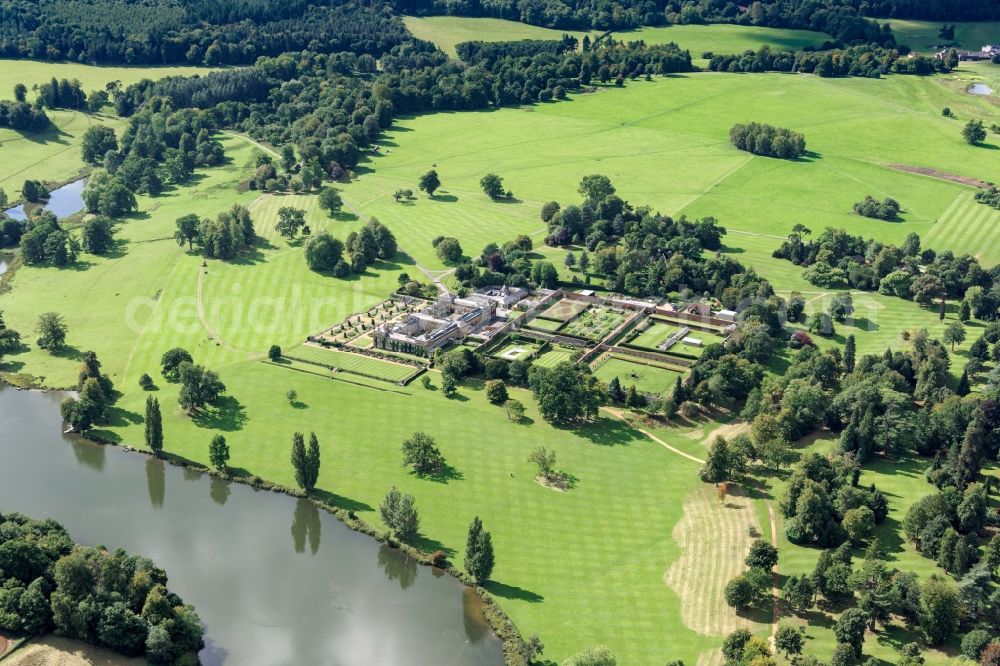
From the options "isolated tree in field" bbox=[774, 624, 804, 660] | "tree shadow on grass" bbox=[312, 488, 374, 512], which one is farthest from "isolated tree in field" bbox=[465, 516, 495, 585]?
"isolated tree in field" bbox=[774, 624, 804, 660]

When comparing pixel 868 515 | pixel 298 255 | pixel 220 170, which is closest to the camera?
pixel 868 515


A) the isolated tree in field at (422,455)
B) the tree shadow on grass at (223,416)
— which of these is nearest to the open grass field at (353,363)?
the tree shadow on grass at (223,416)

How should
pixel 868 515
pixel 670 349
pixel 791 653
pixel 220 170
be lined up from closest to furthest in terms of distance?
pixel 791 653, pixel 868 515, pixel 670 349, pixel 220 170

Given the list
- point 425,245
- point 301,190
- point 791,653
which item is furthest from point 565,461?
point 301,190

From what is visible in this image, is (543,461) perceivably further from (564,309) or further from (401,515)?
(564,309)

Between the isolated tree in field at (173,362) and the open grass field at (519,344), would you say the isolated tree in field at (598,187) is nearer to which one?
the open grass field at (519,344)

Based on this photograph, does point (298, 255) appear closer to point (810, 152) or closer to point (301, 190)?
point (301, 190)
